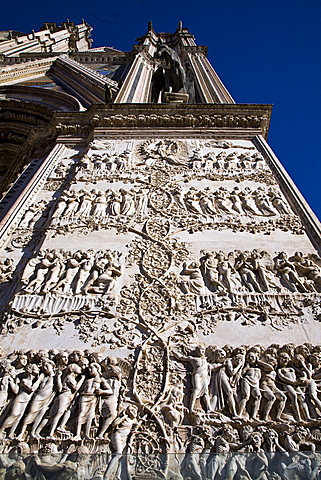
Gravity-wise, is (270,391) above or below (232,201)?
below

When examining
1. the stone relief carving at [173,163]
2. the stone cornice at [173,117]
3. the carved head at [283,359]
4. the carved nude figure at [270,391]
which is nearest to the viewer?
the carved nude figure at [270,391]

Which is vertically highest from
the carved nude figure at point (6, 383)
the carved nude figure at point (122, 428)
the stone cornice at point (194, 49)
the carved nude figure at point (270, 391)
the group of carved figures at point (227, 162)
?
the stone cornice at point (194, 49)

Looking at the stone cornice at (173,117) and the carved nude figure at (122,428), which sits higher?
the stone cornice at (173,117)

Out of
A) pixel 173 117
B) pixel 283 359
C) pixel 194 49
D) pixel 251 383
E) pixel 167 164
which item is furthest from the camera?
pixel 194 49

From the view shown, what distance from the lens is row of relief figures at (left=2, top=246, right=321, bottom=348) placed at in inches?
187

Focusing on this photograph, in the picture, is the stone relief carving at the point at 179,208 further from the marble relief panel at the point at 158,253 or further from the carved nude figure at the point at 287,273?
the carved nude figure at the point at 287,273

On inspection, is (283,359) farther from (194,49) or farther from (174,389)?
(194,49)

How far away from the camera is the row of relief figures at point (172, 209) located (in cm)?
647

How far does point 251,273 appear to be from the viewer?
5371mm

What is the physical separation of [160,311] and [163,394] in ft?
3.70

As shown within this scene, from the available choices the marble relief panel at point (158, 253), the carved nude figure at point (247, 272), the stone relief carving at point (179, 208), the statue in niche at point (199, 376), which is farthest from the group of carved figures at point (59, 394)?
the stone relief carving at point (179, 208)

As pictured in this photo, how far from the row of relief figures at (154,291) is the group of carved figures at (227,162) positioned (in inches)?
111

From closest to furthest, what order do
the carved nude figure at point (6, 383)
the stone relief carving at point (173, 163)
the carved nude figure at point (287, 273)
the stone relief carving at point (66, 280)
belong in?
the carved nude figure at point (6, 383) → the stone relief carving at point (66, 280) → the carved nude figure at point (287, 273) → the stone relief carving at point (173, 163)

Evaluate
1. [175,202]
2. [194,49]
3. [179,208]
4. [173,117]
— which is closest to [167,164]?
[175,202]
